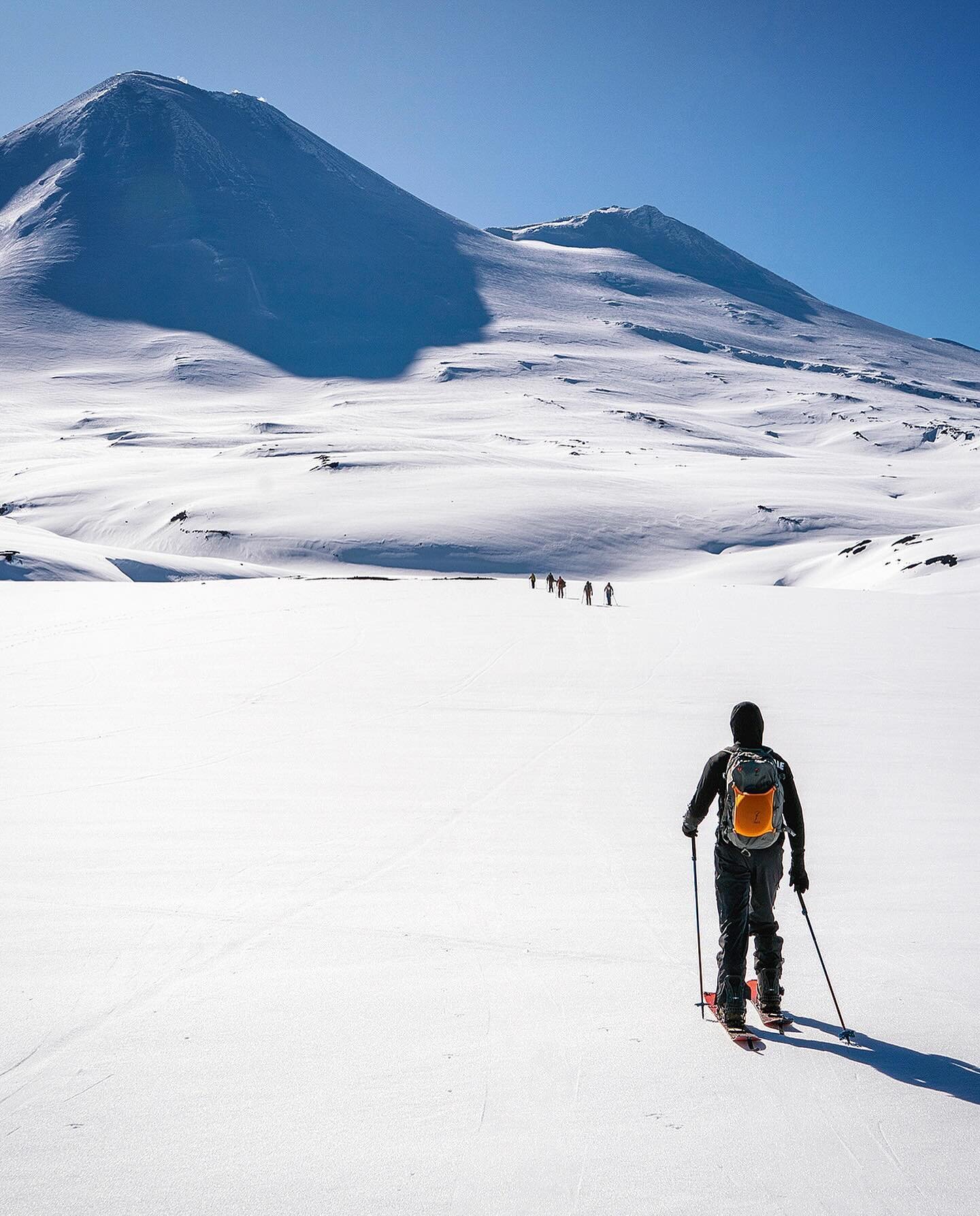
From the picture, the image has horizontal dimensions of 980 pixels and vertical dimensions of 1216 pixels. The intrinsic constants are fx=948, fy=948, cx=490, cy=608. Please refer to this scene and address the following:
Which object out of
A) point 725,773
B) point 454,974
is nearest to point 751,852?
Answer: point 725,773

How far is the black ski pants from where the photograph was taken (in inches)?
217

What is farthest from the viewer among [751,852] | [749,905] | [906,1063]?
[749,905]

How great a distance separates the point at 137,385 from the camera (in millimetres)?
186625

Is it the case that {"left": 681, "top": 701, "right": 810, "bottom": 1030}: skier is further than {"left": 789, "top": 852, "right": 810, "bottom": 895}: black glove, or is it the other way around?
{"left": 789, "top": 852, "right": 810, "bottom": 895}: black glove

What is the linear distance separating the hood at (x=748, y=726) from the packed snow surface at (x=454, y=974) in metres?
1.61

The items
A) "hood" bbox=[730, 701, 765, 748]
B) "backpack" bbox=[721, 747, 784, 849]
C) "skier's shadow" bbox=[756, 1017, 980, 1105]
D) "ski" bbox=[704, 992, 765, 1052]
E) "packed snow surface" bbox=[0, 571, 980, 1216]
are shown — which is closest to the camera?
"packed snow surface" bbox=[0, 571, 980, 1216]

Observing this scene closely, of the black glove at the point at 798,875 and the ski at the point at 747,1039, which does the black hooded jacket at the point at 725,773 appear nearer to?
the black glove at the point at 798,875

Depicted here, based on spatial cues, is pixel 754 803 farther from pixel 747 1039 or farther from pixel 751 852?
pixel 747 1039

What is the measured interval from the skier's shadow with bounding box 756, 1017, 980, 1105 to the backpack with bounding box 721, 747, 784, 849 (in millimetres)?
1081

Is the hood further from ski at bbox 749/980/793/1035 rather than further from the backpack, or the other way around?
ski at bbox 749/980/793/1035

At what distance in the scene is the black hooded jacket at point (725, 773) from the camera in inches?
220

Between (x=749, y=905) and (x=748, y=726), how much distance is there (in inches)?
41.6

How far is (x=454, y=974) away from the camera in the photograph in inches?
235

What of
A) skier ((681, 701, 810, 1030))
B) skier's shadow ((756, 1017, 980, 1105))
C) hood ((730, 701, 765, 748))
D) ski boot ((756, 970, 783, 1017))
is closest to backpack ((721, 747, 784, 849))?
skier ((681, 701, 810, 1030))
